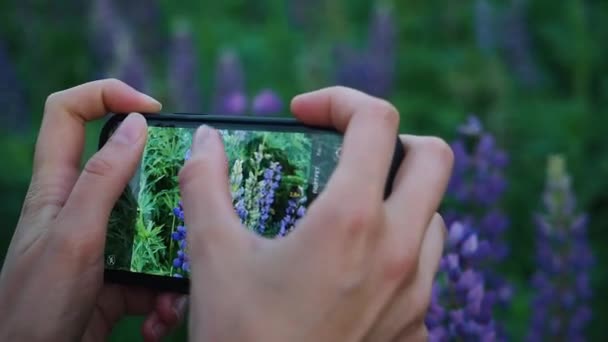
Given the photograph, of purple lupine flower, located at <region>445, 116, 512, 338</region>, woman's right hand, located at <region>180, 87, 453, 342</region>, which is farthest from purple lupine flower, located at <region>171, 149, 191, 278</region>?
purple lupine flower, located at <region>445, 116, 512, 338</region>

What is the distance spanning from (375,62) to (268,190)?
6.11 ft

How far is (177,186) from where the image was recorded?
49.4 inches

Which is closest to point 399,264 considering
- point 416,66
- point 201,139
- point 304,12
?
point 201,139

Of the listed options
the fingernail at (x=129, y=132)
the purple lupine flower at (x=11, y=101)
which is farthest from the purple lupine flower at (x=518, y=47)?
the fingernail at (x=129, y=132)

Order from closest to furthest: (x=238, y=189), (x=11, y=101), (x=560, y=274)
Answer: (x=238, y=189) → (x=560, y=274) → (x=11, y=101)

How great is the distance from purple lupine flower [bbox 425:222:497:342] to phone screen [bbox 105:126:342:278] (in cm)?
38

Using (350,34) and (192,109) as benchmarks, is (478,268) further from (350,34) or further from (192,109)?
(350,34)

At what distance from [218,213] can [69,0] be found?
3.35 metres

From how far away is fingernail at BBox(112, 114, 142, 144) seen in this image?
1120 mm

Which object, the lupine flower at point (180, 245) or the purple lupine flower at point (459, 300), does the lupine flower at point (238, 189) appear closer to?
the lupine flower at point (180, 245)

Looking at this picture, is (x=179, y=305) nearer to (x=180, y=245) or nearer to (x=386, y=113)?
(x=180, y=245)

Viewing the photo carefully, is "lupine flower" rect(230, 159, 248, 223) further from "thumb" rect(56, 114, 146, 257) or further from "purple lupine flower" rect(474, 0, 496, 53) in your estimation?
"purple lupine flower" rect(474, 0, 496, 53)

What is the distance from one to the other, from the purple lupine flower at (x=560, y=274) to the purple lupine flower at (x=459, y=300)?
0.57 meters

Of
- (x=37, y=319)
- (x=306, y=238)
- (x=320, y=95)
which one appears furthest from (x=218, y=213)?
(x=37, y=319)
